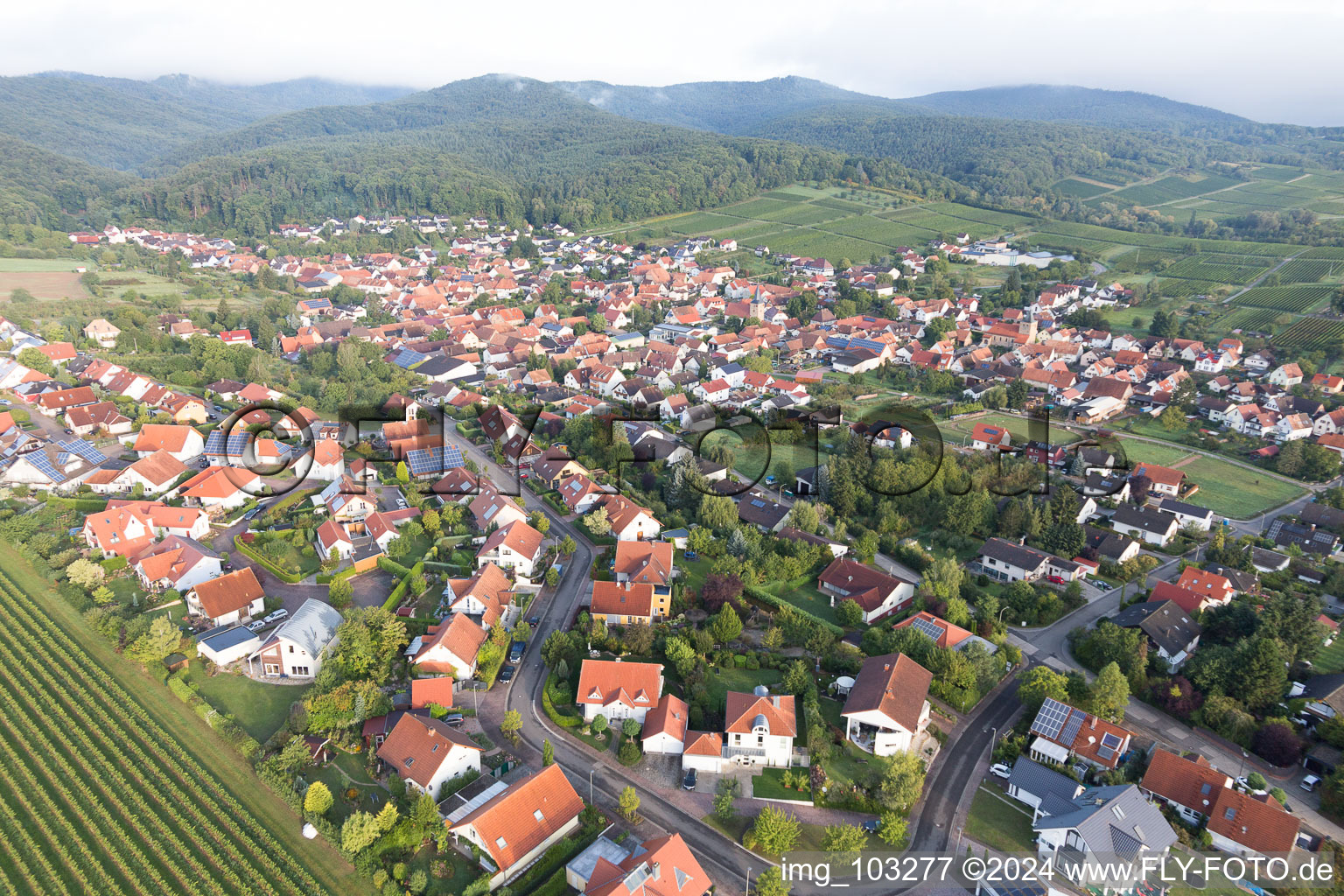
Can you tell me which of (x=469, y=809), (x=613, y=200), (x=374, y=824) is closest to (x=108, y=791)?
(x=374, y=824)

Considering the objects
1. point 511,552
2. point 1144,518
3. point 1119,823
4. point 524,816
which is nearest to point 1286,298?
point 1144,518

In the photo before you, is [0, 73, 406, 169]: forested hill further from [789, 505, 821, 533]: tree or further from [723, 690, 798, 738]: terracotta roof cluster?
[723, 690, 798, 738]: terracotta roof cluster

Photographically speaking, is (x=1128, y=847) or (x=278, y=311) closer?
(x=1128, y=847)

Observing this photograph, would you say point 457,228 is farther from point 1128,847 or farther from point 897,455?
point 1128,847

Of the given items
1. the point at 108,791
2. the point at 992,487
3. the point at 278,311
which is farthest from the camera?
the point at 278,311

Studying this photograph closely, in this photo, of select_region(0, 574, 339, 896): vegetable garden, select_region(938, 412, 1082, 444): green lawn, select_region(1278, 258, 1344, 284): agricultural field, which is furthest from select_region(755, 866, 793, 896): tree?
select_region(1278, 258, 1344, 284): agricultural field

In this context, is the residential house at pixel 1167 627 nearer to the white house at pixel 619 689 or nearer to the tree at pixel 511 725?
the white house at pixel 619 689

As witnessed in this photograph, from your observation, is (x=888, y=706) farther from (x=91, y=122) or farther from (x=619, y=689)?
(x=91, y=122)

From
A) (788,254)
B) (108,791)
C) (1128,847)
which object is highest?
(788,254)
